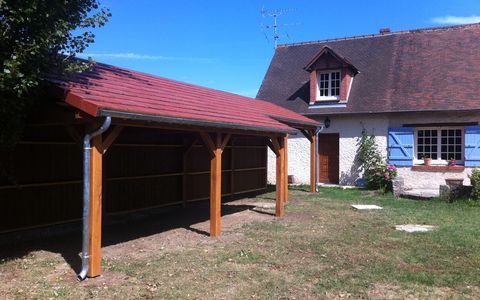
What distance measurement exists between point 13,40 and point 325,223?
23.5 feet

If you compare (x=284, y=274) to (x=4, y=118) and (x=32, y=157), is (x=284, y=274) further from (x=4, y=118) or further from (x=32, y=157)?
(x=32, y=157)

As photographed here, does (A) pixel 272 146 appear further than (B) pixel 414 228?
Yes

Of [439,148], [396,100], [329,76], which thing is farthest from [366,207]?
[329,76]

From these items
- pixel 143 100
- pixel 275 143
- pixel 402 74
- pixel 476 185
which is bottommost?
pixel 476 185

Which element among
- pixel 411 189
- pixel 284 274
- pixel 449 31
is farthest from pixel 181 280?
pixel 449 31

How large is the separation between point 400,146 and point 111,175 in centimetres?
1119

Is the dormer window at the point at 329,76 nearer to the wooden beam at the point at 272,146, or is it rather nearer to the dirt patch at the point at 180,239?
the wooden beam at the point at 272,146

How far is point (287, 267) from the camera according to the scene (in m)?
6.50

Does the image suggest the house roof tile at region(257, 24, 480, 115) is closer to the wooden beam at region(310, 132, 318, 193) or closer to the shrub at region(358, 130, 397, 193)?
the shrub at region(358, 130, 397, 193)

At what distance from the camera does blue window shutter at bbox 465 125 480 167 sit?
15.4 m

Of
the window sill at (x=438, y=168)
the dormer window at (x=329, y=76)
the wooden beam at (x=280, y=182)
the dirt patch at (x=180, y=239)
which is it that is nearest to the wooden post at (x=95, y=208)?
the dirt patch at (x=180, y=239)

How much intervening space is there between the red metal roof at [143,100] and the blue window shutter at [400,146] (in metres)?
7.68

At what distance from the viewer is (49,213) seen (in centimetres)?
834

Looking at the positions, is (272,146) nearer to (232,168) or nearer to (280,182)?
(280,182)
